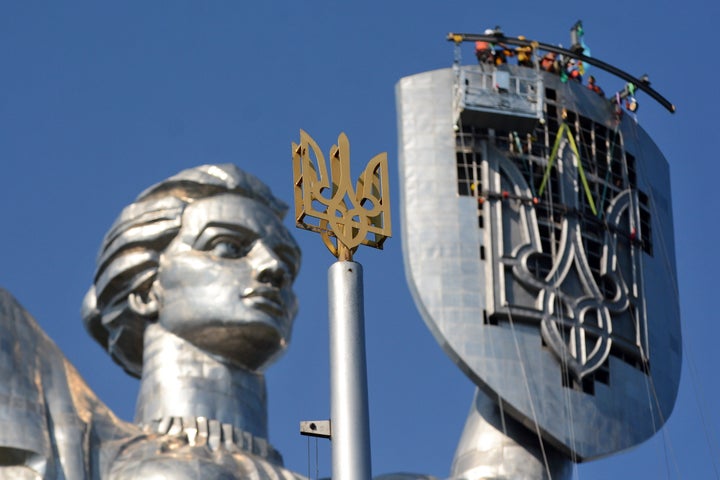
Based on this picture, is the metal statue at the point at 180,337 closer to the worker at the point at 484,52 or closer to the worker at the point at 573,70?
the worker at the point at 484,52

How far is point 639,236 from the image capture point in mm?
29453

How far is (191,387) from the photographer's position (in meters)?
24.7

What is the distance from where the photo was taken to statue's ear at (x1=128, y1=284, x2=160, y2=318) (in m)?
25.1

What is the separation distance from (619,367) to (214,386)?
5.70 metres

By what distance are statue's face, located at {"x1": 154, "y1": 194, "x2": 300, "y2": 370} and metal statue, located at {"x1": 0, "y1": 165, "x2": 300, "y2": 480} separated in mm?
16

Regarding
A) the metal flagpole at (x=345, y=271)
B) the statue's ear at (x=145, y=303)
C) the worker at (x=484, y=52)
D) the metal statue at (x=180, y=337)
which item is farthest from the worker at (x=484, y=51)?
the metal flagpole at (x=345, y=271)

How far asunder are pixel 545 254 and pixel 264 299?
4.79 m

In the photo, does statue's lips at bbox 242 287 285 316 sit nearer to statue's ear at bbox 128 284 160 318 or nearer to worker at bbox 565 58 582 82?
statue's ear at bbox 128 284 160 318

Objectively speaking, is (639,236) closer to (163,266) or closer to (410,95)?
(410,95)

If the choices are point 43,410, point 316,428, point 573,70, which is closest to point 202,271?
point 43,410

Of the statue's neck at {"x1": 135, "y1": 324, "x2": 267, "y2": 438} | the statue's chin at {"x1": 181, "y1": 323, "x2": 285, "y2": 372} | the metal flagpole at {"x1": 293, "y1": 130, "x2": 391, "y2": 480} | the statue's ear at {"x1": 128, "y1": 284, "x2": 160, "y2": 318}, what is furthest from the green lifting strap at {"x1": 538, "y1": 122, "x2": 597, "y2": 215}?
the metal flagpole at {"x1": 293, "y1": 130, "x2": 391, "y2": 480}

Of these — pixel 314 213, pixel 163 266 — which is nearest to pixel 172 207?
pixel 163 266

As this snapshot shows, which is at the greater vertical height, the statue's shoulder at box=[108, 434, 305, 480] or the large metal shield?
the large metal shield

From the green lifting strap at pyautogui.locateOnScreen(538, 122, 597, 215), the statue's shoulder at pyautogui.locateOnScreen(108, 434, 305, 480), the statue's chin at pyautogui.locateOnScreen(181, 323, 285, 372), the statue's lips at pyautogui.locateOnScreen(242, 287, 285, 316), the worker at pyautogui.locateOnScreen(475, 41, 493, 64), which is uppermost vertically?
the worker at pyautogui.locateOnScreen(475, 41, 493, 64)
